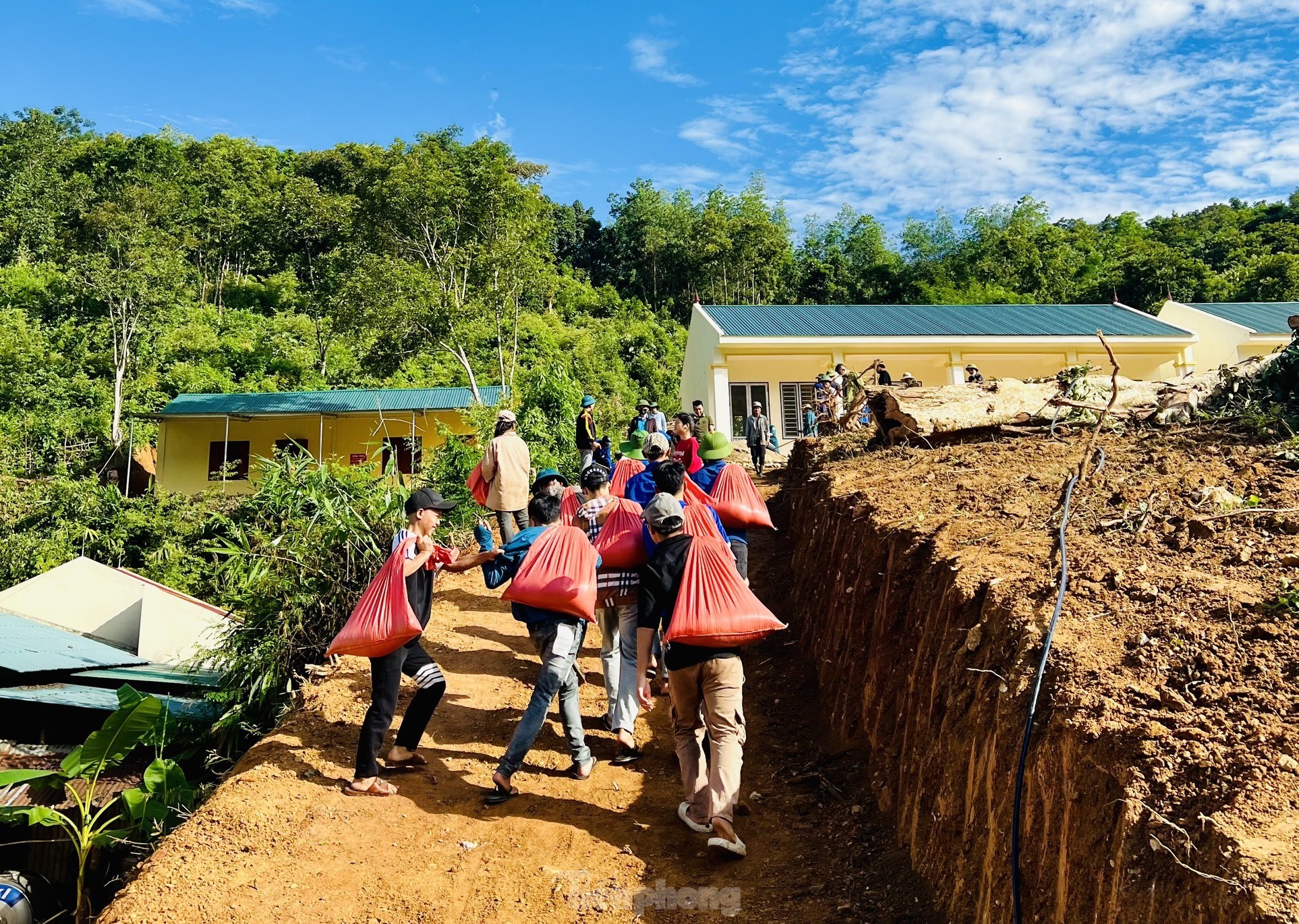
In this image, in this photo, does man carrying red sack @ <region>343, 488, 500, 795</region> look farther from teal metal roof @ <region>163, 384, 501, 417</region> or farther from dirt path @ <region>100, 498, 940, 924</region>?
teal metal roof @ <region>163, 384, 501, 417</region>

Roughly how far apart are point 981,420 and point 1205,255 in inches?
1403

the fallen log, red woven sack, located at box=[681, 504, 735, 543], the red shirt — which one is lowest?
red woven sack, located at box=[681, 504, 735, 543]

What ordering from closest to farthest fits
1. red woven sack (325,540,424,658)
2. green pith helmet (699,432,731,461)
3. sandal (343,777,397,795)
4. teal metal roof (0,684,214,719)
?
red woven sack (325,540,424,658), sandal (343,777,397,795), green pith helmet (699,432,731,461), teal metal roof (0,684,214,719)

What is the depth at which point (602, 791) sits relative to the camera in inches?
207

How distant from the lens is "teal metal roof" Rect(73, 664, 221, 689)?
8844 millimetres

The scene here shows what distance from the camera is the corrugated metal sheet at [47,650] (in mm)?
9109

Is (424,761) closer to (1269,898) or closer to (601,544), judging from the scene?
(601,544)

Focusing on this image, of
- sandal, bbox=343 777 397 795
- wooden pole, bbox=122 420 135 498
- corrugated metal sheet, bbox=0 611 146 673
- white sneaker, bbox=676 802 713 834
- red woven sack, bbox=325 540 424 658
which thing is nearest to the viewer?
white sneaker, bbox=676 802 713 834

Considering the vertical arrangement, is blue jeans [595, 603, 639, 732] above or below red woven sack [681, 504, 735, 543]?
below

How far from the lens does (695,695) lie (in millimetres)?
4566

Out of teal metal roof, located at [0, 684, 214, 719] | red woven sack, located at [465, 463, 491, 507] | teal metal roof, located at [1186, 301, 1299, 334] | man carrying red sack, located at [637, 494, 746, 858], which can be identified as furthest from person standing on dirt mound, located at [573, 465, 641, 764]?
teal metal roof, located at [1186, 301, 1299, 334]

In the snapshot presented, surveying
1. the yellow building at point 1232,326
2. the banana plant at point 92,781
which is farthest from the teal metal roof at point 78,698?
the yellow building at point 1232,326

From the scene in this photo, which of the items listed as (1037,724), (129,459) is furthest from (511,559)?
(129,459)

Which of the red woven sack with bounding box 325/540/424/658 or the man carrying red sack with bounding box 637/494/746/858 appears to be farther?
the red woven sack with bounding box 325/540/424/658
